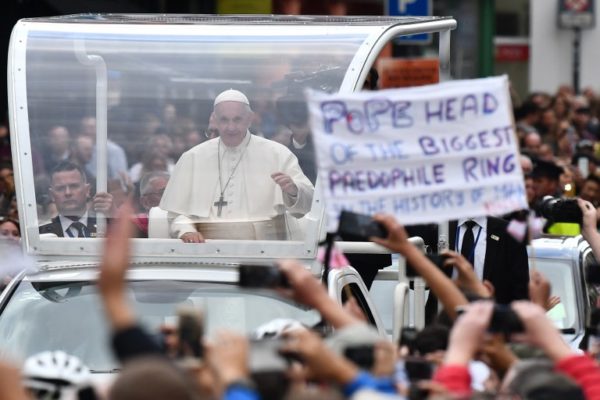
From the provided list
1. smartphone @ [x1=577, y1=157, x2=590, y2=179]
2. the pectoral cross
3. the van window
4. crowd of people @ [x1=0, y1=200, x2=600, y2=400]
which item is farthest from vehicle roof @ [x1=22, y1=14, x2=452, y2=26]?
smartphone @ [x1=577, y1=157, x2=590, y2=179]

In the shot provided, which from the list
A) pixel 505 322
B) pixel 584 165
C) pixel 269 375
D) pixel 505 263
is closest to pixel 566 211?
pixel 505 263

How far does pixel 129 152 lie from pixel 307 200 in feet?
3.66

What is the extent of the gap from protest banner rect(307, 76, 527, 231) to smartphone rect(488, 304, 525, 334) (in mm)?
1249

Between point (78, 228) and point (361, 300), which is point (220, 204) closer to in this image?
point (78, 228)

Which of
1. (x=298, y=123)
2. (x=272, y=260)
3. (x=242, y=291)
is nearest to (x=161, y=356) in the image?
(x=242, y=291)

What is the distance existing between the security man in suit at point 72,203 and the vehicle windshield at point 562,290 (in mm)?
3332

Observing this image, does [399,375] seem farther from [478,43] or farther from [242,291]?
[478,43]

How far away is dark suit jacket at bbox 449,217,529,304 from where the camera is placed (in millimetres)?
10117

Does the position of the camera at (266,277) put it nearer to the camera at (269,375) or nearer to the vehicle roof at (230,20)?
the camera at (269,375)

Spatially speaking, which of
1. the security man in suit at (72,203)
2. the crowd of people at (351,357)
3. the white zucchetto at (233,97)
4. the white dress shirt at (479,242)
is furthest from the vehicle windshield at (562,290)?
the security man in suit at (72,203)

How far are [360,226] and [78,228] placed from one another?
3.20m

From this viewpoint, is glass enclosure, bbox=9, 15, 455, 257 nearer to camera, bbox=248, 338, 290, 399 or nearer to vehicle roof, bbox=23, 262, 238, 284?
vehicle roof, bbox=23, 262, 238, 284

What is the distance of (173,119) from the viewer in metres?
9.41

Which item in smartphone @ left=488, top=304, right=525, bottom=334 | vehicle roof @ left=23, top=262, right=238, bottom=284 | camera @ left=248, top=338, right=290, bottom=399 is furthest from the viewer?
vehicle roof @ left=23, top=262, right=238, bottom=284
